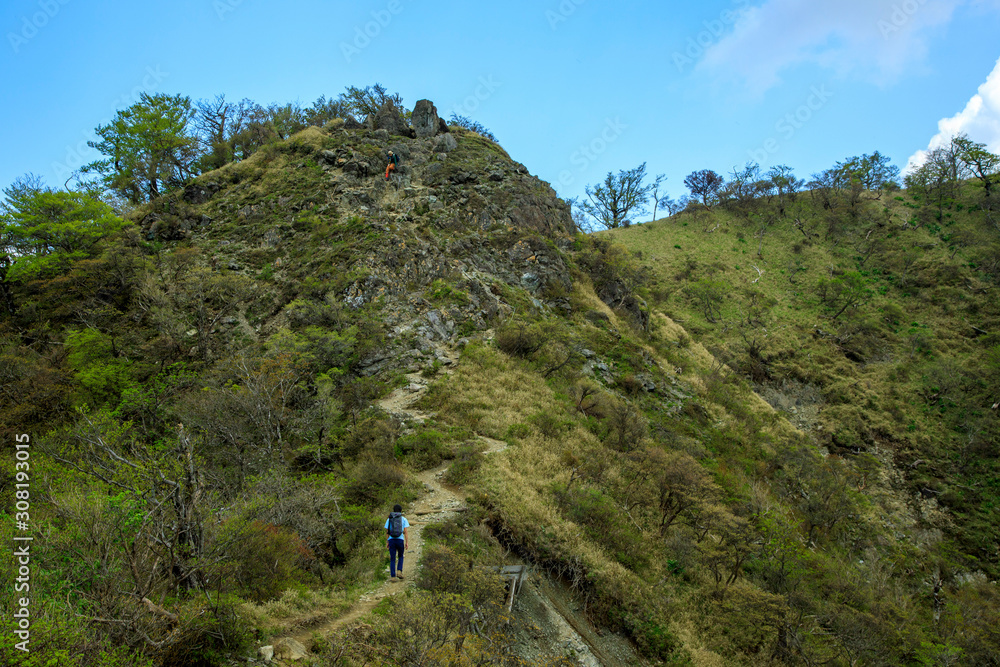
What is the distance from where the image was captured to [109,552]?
5820 mm

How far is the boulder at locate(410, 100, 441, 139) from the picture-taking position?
3712cm

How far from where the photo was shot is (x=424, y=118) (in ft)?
122

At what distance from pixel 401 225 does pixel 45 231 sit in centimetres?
1912

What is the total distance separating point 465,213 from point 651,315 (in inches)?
646

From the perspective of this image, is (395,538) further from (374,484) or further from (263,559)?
(374,484)

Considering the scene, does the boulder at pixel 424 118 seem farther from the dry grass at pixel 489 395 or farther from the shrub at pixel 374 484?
the shrub at pixel 374 484

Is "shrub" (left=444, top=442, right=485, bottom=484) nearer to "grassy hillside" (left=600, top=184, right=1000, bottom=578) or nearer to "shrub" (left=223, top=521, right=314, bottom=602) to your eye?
"shrub" (left=223, top=521, right=314, bottom=602)

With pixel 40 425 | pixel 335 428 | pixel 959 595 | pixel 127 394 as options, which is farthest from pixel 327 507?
pixel 959 595

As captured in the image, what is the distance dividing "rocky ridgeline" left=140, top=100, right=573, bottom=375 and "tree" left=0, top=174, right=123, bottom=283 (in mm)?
4060

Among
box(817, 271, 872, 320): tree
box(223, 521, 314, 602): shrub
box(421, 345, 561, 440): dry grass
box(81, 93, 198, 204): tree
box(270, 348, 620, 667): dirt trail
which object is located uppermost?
box(81, 93, 198, 204): tree

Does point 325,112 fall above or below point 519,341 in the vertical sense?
above

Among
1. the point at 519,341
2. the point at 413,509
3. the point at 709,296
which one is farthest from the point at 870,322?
the point at 413,509

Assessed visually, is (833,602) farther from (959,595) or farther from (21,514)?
(21,514)

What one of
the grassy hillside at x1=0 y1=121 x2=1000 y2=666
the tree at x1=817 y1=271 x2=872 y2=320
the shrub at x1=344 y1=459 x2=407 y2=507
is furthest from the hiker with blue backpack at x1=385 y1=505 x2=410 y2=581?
the tree at x1=817 y1=271 x2=872 y2=320
